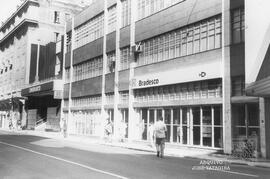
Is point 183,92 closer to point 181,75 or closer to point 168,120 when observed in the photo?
point 181,75

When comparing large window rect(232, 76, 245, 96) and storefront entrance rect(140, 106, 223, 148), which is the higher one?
large window rect(232, 76, 245, 96)

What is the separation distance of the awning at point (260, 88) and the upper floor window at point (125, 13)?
15.5m

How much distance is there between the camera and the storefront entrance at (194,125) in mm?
19438

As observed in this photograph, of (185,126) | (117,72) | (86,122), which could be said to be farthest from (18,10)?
(185,126)

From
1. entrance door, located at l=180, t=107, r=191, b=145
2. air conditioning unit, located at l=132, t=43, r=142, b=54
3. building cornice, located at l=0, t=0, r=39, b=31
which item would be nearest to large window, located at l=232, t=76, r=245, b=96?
entrance door, located at l=180, t=107, r=191, b=145

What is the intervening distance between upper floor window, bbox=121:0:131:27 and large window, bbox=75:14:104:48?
13.1ft

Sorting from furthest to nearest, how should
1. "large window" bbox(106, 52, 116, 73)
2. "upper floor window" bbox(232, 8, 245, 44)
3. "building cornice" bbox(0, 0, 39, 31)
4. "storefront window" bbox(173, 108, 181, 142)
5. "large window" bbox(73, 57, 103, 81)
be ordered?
"building cornice" bbox(0, 0, 39, 31) → "large window" bbox(73, 57, 103, 81) → "large window" bbox(106, 52, 116, 73) → "storefront window" bbox(173, 108, 181, 142) → "upper floor window" bbox(232, 8, 245, 44)

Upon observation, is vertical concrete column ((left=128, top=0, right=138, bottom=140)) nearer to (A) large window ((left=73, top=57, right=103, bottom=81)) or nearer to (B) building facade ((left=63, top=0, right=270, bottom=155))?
(B) building facade ((left=63, top=0, right=270, bottom=155))

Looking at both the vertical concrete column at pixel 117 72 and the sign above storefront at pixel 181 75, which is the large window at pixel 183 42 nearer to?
the sign above storefront at pixel 181 75

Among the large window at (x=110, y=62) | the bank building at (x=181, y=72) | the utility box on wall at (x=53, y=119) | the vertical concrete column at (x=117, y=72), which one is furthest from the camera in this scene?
the utility box on wall at (x=53, y=119)

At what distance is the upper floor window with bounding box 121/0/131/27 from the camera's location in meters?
29.3

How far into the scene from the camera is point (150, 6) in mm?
26359

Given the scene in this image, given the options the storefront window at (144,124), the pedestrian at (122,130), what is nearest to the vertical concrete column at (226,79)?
the storefront window at (144,124)

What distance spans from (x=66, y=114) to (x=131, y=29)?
16418 millimetres
